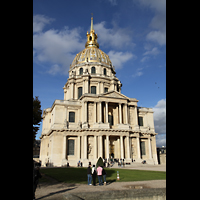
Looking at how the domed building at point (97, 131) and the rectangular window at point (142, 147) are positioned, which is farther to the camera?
the rectangular window at point (142, 147)

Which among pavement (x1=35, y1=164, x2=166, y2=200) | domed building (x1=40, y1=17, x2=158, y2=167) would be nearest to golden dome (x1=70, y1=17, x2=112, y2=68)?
domed building (x1=40, y1=17, x2=158, y2=167)

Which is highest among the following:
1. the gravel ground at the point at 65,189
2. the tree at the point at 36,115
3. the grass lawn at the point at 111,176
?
the tree at the point at 36,115

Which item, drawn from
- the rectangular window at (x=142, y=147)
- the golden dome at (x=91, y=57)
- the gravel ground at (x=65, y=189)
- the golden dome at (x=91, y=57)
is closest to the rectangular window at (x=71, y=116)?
the rectangular window at (x=142, y=147)

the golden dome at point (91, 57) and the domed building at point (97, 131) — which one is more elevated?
the golden dome at point (91, 57)

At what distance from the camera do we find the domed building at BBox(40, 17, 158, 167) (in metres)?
41.2

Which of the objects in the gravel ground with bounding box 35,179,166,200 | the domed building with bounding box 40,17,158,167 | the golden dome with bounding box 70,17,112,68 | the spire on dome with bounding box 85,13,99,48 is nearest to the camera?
the gravel ground with bounding box 35,179,166,200

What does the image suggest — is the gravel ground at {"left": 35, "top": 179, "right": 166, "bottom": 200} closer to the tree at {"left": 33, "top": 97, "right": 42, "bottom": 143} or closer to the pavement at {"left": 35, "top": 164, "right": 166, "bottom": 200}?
the pavement at {"left": 35, "top": 164, "right": 166, "bottom": 200}

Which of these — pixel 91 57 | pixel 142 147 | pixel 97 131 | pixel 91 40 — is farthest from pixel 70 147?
pixel 91 40

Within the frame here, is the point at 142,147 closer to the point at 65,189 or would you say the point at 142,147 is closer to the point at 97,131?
the point at 97,131

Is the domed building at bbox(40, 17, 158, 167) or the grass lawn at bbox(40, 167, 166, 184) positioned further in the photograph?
the domed building at bbox(40, 17, 158, 167)

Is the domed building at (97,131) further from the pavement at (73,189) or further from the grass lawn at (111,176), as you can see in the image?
the pavement at (73,189)

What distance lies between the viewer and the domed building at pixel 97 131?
1623 inches

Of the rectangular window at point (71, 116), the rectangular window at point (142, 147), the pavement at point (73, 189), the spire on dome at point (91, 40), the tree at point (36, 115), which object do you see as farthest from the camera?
the spire on dome at point (91, 40)
